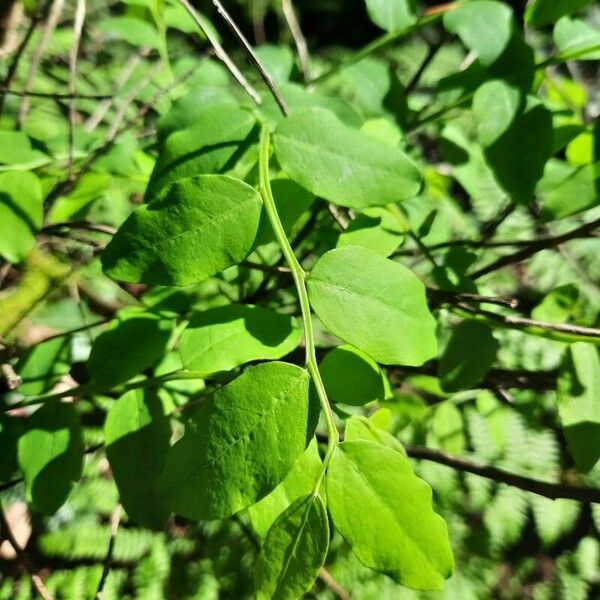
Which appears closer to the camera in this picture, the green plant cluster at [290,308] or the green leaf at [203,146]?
the green plant cluster at [290,308]

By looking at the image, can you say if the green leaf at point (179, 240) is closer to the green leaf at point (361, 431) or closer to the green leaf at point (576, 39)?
the green leaf at point (361, 431)

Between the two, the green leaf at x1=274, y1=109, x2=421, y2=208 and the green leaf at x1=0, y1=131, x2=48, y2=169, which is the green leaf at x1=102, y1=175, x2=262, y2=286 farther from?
the green leaf at x1=0, y1=131, x2=48, y2=169

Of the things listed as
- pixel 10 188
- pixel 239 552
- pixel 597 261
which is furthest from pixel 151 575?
pixel 597 261

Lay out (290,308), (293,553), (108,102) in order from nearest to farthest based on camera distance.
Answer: (293,553), (290,308), (108,102)

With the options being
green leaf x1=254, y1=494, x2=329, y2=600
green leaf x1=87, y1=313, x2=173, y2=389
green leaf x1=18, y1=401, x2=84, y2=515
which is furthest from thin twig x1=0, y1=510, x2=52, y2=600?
green leaf x1=254, y1=494, x2=329, y2=600

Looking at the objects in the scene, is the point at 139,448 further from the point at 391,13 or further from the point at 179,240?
the point at 391,13

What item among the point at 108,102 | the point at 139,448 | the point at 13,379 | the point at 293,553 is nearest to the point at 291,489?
the point at 293,553

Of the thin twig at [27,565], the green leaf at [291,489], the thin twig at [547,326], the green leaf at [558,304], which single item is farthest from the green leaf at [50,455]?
A: the green leaf at [558,304]
